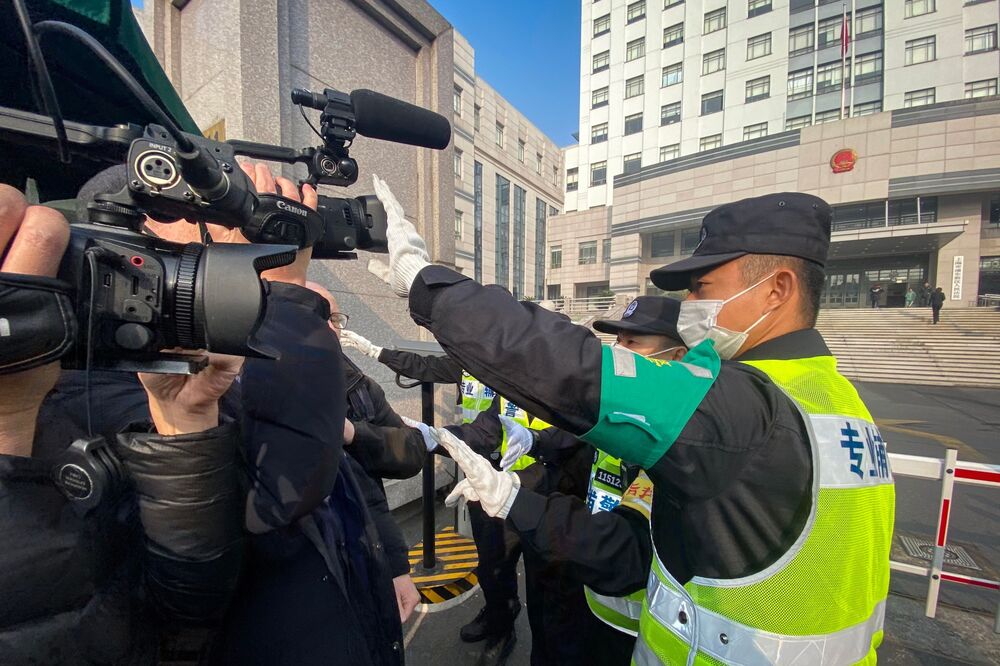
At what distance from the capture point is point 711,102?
29.4 m

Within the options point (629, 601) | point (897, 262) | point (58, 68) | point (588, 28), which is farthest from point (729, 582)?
point (588, 28)

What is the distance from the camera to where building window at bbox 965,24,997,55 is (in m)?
22.4

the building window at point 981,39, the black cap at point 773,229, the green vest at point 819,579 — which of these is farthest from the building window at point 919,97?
the green vest at point 819,579

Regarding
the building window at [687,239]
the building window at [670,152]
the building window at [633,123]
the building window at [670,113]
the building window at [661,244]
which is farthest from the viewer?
the building window at [633,123]

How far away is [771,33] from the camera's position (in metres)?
27.4

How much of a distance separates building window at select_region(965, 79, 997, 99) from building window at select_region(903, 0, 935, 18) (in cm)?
479

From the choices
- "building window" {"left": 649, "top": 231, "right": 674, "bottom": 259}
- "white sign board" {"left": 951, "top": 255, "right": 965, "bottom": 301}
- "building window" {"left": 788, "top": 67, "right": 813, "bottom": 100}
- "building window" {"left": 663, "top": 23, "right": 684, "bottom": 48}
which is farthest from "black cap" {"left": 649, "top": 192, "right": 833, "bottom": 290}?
"building window" {"left": 663, "top": 23, "right": 684, "bottom": 48}

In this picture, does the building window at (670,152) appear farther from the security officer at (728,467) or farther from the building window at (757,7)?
the security officer at (728,467)

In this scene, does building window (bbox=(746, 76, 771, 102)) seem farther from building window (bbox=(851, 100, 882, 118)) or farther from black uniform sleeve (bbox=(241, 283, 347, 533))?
black uniform sleeve (bbox=(241, 283, 347, 533))

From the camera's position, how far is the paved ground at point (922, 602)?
2455mm

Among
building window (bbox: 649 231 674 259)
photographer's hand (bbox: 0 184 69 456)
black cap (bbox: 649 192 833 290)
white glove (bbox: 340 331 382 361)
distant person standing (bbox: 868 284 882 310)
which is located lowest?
white glove (bbox: 340 331 382 361)

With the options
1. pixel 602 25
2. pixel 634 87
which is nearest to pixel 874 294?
pixel 634 87

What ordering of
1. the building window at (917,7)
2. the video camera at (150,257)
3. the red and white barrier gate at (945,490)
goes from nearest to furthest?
the video camera at (150,257) < the red and white barrier gate at (945,490) < the building window at (917,7)

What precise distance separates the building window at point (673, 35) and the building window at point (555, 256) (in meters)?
16.2
